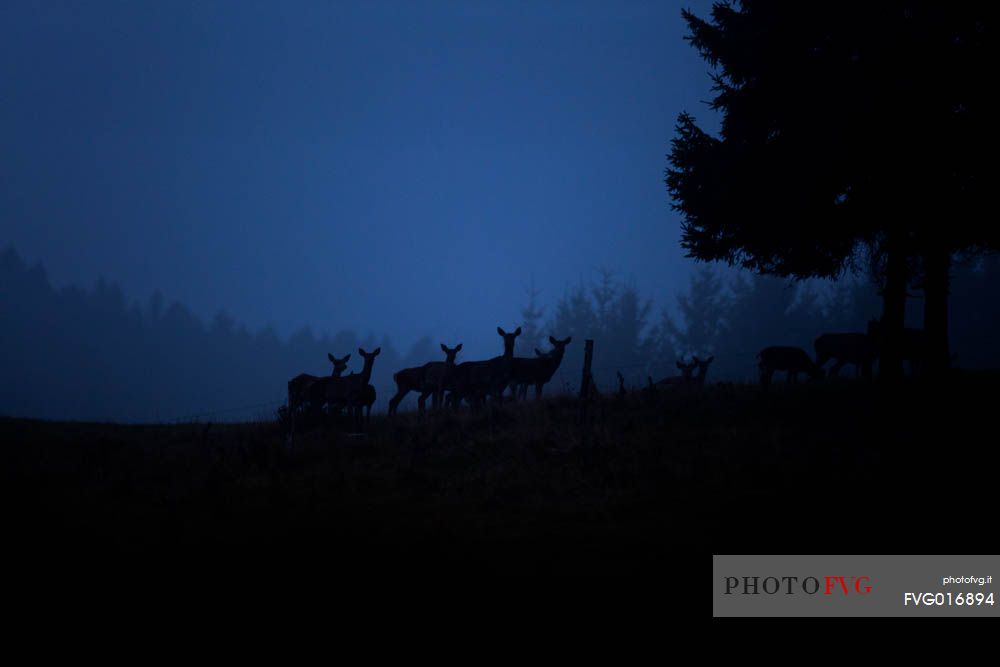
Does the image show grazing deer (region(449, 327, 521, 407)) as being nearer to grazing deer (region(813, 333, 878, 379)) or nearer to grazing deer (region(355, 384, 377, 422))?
grazing deer (region(355, 384, 377, 422))

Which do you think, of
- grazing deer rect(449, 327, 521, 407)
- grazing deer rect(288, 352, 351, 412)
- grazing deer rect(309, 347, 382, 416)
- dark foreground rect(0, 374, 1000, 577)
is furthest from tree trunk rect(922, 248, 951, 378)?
grazing deer rect(288, 352, 351, 412)

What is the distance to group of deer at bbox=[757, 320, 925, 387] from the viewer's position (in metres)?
25.4

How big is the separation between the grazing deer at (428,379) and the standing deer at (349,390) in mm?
2219

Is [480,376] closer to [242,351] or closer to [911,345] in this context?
[911,345]

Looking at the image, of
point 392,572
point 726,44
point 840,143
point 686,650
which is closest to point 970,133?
point 840,143

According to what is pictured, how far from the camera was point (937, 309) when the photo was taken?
1778 centimetres

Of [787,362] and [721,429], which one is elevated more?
[787,362]

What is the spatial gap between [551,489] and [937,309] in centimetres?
1246

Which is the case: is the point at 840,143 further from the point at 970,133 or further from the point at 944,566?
the point at 944,566

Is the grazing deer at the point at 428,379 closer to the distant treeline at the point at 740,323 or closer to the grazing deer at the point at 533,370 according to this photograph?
the grazing deer at the point at 533,370

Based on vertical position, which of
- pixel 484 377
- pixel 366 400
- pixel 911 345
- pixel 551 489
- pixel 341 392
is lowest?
pixel 551 489

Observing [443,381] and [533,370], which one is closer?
[443,381]

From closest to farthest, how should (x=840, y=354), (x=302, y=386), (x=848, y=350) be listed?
(x=302, y=386), (x=848, y=350), (x=840, y=354)

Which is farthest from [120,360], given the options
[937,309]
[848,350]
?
[937,309]
